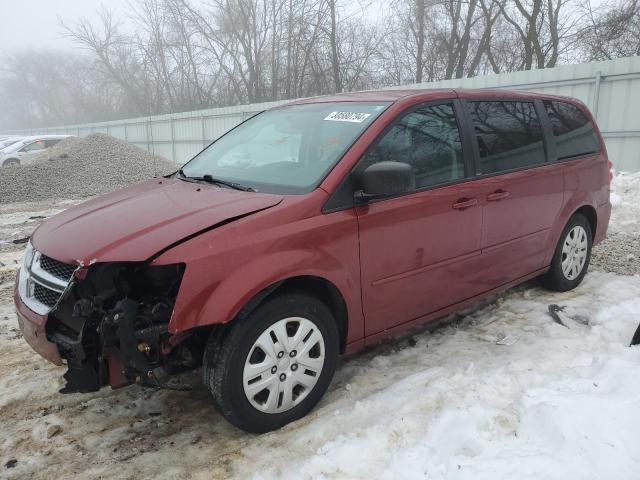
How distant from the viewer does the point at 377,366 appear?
11.2ft

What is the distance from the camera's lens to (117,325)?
7.70 ft

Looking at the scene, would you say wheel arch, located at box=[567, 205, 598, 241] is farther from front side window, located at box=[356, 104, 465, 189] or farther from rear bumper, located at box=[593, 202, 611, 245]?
front side window, located at box=[356, 104, 465, 189]

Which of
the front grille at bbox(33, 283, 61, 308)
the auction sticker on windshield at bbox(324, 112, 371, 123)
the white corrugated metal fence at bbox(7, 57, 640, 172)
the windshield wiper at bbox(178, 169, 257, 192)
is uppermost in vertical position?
the white corrugated metal fence at bbox(7, 57, 640, 172)

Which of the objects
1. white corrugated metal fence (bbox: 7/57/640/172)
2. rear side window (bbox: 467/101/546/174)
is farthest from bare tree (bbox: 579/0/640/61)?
rear side window (bbox: 467/101/546/174)

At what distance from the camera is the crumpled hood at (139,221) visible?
2.43 m

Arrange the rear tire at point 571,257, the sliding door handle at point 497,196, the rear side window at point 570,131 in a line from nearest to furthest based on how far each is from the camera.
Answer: the sliding door handle at point 497,196 < the rear side window at point 570,131 < the rear tire at point 571,257

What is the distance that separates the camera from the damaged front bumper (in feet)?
7.84

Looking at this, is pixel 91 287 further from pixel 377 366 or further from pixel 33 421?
pixel 377 366

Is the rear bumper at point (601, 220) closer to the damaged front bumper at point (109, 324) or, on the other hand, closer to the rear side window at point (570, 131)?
the rear side window at point (570, 131)

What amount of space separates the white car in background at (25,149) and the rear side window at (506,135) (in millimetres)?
19128

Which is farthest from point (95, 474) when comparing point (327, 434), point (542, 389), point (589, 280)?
point (589, 280)

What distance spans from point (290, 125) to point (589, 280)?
336cm

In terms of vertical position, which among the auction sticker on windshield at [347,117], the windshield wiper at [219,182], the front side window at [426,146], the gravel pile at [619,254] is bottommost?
the gravel pile at [619,254]

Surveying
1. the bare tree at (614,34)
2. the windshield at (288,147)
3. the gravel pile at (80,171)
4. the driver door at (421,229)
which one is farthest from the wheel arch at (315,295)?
the bare tree at (614,34)
